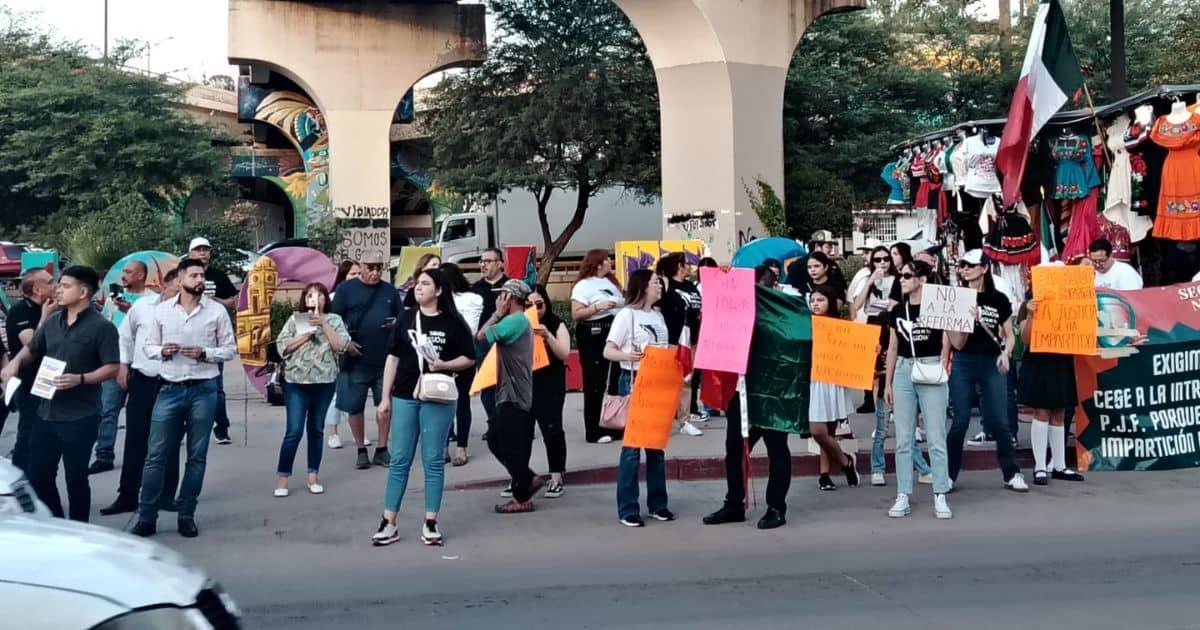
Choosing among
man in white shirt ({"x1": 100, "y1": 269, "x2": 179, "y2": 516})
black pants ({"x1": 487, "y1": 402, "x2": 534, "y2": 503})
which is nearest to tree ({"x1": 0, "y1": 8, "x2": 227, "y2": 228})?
man in white shirt ({"x1": 100, "y1": 269, "x2": 179, "y2": 516})

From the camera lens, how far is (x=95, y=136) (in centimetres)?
3278

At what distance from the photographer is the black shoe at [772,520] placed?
8656mm

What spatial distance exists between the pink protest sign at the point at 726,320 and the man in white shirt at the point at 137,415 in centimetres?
377

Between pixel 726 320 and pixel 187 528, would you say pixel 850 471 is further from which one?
pixel 187 528

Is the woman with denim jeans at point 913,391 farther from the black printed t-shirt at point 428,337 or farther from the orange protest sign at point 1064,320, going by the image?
the black printed t-shirt at point 428,337

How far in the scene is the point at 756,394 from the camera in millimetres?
8727

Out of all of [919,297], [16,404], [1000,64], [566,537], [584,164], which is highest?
[1000,64]

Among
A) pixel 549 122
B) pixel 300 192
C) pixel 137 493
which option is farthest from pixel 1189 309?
pixel 300 192

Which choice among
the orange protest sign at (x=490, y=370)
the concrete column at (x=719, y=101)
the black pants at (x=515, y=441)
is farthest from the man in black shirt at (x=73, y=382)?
the concrete column at (x=719, y=101)

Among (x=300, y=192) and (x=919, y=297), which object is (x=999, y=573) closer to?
(x=919, y=297)

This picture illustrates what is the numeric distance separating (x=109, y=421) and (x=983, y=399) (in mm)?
7407

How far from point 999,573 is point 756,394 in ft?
6.88

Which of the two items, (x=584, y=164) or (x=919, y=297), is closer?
(x=919, y=297)

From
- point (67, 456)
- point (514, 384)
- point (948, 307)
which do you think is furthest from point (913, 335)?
point (67, 456)
